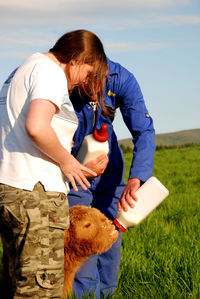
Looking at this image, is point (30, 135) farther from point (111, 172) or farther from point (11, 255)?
point (111, 172)

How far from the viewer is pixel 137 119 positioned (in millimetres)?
3131

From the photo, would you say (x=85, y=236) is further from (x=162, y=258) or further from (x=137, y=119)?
(x=162, y=258)

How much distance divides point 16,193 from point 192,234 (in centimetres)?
312

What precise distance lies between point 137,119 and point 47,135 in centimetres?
109

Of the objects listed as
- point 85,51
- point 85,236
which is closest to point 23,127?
point 85,51

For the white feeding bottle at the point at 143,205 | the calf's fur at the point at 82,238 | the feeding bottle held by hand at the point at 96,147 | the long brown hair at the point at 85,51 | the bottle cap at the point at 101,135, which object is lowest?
the calf's fur at the point at 82,238

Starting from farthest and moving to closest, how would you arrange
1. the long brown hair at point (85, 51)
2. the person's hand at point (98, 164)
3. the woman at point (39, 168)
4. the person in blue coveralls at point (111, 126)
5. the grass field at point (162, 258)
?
the grass field at point (162, 258)
the person in blue coveralls at point (111, 126)
the person's hand at point (98, 164)
the long brown hair at point (85, 51)
the woman at point (39, 168)

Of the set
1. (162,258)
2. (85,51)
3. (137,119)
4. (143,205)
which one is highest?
(85,51)

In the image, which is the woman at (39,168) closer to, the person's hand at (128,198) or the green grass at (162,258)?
the person's hand at (128,198)

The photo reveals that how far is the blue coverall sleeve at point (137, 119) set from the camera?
10.00 ft

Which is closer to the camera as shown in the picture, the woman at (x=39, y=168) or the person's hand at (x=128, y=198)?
the woman at (x=39, y=168)

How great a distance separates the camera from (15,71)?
246cm

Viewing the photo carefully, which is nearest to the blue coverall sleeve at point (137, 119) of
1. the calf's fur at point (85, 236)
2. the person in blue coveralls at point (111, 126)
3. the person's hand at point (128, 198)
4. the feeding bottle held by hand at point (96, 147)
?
the person in blue coveralls at point (111, 126)

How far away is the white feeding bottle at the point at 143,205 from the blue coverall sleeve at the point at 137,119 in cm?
33
